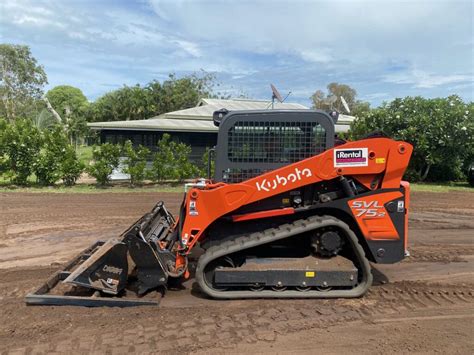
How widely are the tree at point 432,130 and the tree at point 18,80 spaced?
37.4m

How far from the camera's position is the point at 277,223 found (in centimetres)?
491

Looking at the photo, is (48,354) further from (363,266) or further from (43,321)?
(363,266)

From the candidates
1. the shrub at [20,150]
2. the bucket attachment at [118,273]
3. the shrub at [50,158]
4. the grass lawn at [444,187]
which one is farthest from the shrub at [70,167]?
the grass lawn at [444,187]

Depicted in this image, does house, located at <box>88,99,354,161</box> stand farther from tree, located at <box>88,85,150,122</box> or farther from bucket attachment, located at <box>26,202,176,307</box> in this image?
tree, located at <box>88,85,150,122</box>

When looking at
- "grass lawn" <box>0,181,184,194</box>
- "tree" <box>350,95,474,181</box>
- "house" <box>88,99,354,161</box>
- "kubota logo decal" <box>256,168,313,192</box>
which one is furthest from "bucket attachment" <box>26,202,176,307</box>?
"tree" <box>350,95,474,181</box>

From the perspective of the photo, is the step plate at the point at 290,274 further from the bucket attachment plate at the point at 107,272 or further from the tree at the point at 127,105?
the tree at the point at 127,105

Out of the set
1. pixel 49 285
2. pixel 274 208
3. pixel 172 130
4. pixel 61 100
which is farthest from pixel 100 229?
pixel 61 100

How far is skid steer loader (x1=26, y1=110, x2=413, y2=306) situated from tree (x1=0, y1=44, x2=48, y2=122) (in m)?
42.5

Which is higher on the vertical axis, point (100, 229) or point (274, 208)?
point (274, 208)

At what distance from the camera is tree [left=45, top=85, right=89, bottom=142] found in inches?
1660

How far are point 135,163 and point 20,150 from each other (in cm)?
405

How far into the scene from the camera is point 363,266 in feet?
15.2

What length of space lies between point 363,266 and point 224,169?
199 centimetres

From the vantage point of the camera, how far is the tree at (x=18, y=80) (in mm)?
41031
